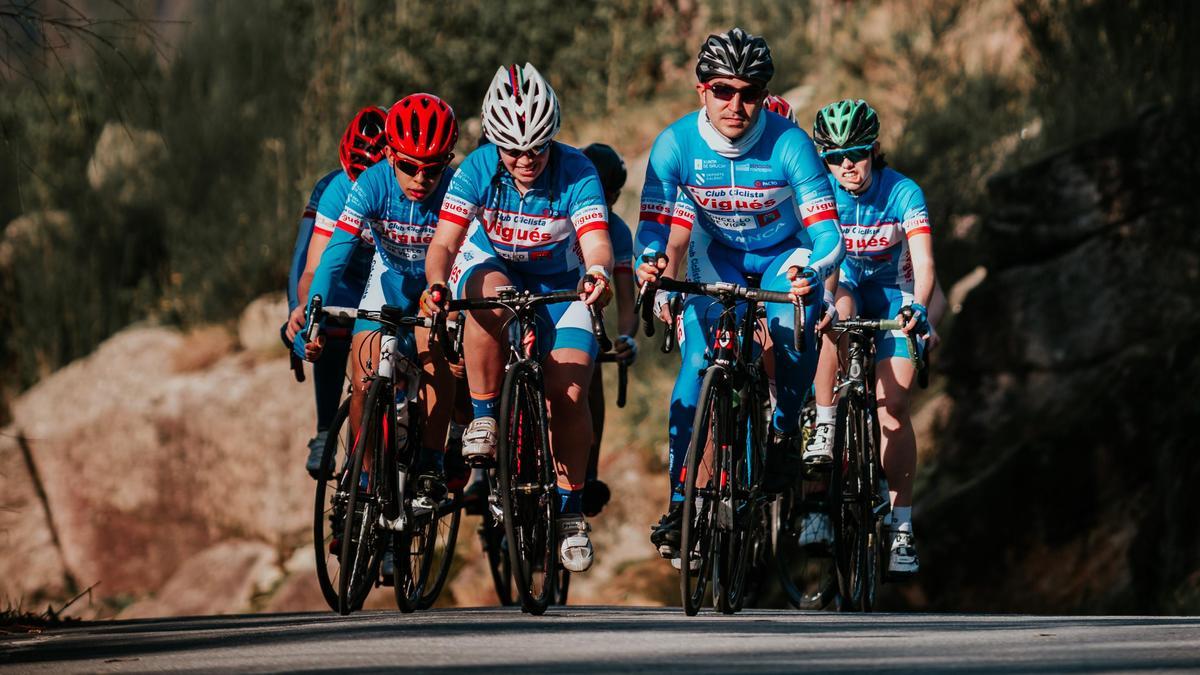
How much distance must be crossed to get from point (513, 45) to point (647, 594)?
12.5m

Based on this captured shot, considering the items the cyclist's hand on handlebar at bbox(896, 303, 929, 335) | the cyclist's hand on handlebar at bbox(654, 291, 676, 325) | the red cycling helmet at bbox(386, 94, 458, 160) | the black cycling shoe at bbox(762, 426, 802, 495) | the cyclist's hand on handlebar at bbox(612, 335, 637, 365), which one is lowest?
the black cycling shoe at bbox(762, 426, 802, 495)

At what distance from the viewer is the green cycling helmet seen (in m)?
10.5

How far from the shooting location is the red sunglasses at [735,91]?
9.48 meters

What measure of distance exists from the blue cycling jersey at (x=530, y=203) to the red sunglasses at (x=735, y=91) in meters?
0.71

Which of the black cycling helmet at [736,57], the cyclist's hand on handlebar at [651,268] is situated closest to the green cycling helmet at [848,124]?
the black cycling helmet at [736,57]

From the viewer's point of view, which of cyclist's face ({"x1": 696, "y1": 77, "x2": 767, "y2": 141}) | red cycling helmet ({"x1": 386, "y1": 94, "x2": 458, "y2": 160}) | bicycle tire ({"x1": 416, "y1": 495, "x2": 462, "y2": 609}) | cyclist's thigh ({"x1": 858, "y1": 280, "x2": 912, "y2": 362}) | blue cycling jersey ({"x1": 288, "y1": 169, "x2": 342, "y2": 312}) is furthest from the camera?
blue cycling jersey ({"x1": 288, "y1": 169, "x2": 342, "y2": 312})

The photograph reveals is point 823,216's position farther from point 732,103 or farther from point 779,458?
point 779,458

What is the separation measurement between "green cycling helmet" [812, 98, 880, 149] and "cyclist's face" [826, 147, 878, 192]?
102 millimetres

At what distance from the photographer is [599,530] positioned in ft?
66.0

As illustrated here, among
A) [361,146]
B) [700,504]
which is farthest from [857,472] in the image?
[361,146]

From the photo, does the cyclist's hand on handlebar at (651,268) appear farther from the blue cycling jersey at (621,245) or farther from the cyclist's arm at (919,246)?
the cyclist's arm at (919,246)

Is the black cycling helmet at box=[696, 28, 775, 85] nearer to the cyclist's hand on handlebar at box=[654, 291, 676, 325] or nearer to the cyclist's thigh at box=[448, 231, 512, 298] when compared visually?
the cyclist's hand on handlebar at box=[654, 291, 676, 325]

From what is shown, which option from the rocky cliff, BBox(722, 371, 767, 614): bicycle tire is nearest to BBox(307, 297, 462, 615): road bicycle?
BBox(722, 371, 767, 614): bicycle tire

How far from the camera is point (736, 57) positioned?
932cm
